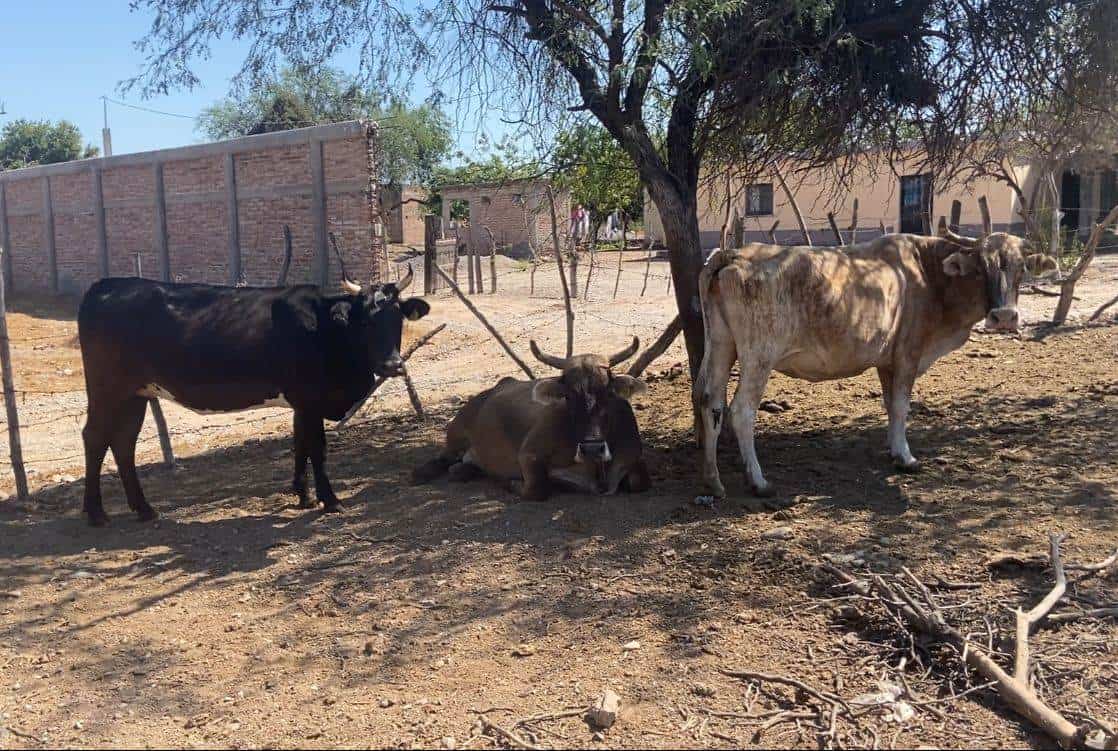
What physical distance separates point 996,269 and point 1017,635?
375 cm

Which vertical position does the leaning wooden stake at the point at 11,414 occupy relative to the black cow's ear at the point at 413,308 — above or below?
below

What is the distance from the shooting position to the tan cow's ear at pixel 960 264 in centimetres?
748

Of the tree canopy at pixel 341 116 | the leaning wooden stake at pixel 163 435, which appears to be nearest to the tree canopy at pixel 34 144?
the tree canopy at pixel 341 116

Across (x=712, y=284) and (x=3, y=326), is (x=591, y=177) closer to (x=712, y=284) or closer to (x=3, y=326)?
(x=712, y=284)

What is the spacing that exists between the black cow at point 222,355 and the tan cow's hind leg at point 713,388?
213 centimetres

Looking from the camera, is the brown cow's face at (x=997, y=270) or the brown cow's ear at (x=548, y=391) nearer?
the brown cow's ear at (x=548, y=391)

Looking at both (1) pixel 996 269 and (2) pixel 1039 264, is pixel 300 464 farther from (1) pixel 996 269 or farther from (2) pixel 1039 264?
(2) pixel 1039 264

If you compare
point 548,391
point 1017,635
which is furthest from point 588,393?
point 1017,635

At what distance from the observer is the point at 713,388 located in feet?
23.1

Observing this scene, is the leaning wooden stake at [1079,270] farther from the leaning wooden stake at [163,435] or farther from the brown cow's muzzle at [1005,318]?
the leaning wooden stake at [163,435]

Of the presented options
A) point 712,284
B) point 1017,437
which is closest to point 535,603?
point 712,284

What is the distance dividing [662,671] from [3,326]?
229 inches

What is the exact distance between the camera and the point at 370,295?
23.6 feet

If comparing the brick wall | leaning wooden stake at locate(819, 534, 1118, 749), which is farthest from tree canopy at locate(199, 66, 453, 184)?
leaning wooden stake at locate(819, 534, 1118, 749)
